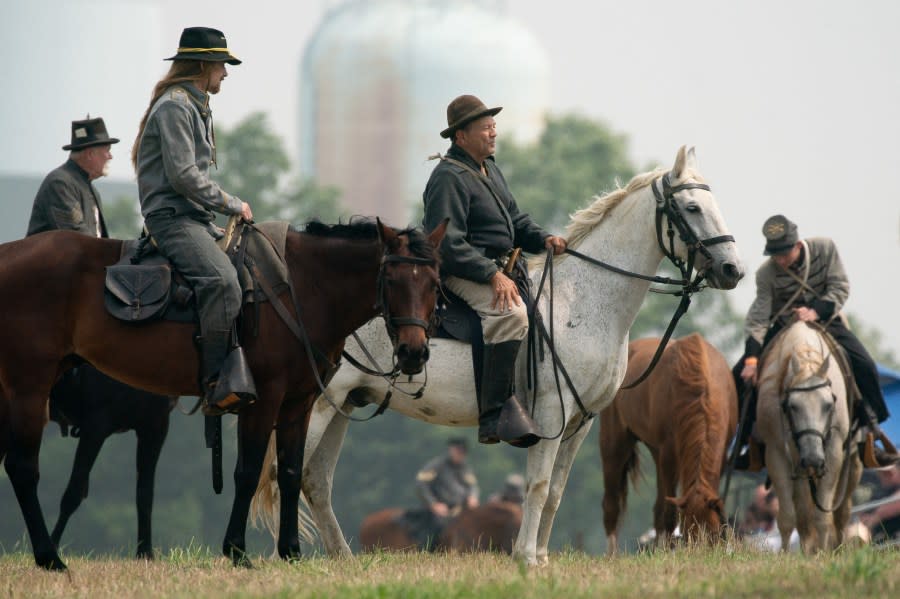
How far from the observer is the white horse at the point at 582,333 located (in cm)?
1149

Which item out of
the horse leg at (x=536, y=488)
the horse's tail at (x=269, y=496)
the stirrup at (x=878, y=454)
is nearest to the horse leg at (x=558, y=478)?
the horse leg at (x=536, y=488)

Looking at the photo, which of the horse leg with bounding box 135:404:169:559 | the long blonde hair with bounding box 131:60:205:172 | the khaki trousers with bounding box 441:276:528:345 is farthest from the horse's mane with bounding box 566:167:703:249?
the horse leg with bounding box 135:404:169:559

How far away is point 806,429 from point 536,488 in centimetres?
388

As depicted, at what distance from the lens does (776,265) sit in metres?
15.6

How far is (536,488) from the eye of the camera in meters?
11.4

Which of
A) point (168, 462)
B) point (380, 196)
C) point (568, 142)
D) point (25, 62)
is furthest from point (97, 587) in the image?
point (380, 196)

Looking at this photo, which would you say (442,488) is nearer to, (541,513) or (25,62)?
(541,513)

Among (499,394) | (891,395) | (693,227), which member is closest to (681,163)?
(693,227)

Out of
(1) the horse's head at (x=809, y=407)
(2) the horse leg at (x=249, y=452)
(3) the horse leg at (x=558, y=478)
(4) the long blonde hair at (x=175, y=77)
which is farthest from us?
(1) the horse's head at (x=809, y=407)

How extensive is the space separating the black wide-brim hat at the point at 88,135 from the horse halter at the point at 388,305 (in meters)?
3.73

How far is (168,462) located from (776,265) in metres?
40.9

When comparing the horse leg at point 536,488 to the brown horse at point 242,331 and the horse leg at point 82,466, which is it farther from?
the horse leg at point 82,466

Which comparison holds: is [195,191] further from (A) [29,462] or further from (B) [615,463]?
(B) [615,463]

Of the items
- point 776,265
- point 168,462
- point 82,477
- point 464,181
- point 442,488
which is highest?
point 464,181
